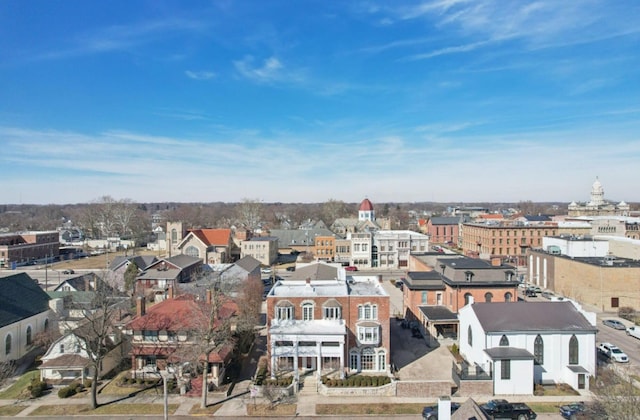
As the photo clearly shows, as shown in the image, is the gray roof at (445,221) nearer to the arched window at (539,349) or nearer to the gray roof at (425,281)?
the gray roof at (425,281)

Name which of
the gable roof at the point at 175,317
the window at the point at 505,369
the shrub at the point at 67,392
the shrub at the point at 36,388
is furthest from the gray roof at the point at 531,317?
the shrub at the point at 36,388

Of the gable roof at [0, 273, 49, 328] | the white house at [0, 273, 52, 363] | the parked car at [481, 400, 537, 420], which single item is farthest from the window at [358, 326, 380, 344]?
the gable roof at [0, 273, 49, 328]

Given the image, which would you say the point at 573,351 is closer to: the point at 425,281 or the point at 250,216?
the point at 425,281

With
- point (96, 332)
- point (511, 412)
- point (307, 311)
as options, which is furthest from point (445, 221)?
point (96, 332)

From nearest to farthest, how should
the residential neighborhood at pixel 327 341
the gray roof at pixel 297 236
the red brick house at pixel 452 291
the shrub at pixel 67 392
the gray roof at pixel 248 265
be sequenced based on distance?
the shrub at pixel 67 392
the residential neighborhood at pixel 327 341
the red brick house at pixel 452 291
the gray roof at pixel 248 265
the gray roof at pixel 297 236

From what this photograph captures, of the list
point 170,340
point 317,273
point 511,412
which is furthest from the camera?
point 317,273

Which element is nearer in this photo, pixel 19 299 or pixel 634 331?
pixel 19 299
